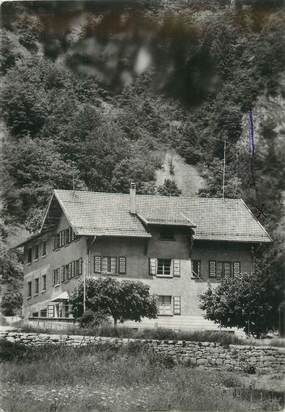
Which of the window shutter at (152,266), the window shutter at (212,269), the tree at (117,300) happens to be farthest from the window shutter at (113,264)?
the window shutter at (212,269)

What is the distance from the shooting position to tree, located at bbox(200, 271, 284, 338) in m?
23.1

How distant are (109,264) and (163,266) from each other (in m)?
1.38

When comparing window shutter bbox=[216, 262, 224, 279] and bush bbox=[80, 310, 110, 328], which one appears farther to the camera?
window shutter bbox=[216, 262, 224, 279]

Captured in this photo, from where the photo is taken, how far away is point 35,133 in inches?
919

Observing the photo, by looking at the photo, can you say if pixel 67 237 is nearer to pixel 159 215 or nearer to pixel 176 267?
pixel 159 215

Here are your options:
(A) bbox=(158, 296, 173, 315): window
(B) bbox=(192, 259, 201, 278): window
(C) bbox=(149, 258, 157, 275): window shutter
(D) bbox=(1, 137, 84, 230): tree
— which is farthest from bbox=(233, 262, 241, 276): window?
(D) bbox=(1, 137, 84, 230): tree

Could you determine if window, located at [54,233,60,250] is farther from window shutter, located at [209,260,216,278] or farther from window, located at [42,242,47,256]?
window shutter, located at [209,260,216,278]

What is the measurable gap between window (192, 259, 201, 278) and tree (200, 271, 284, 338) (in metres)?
0.51

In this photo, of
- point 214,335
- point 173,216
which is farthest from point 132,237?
point 214,335

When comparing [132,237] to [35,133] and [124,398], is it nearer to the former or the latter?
[35,133]

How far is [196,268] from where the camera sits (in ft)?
77.9

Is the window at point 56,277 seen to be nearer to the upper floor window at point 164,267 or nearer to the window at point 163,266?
the upper floor window at point 164,267

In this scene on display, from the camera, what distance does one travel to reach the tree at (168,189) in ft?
77.9

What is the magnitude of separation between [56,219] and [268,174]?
18.5 feet
